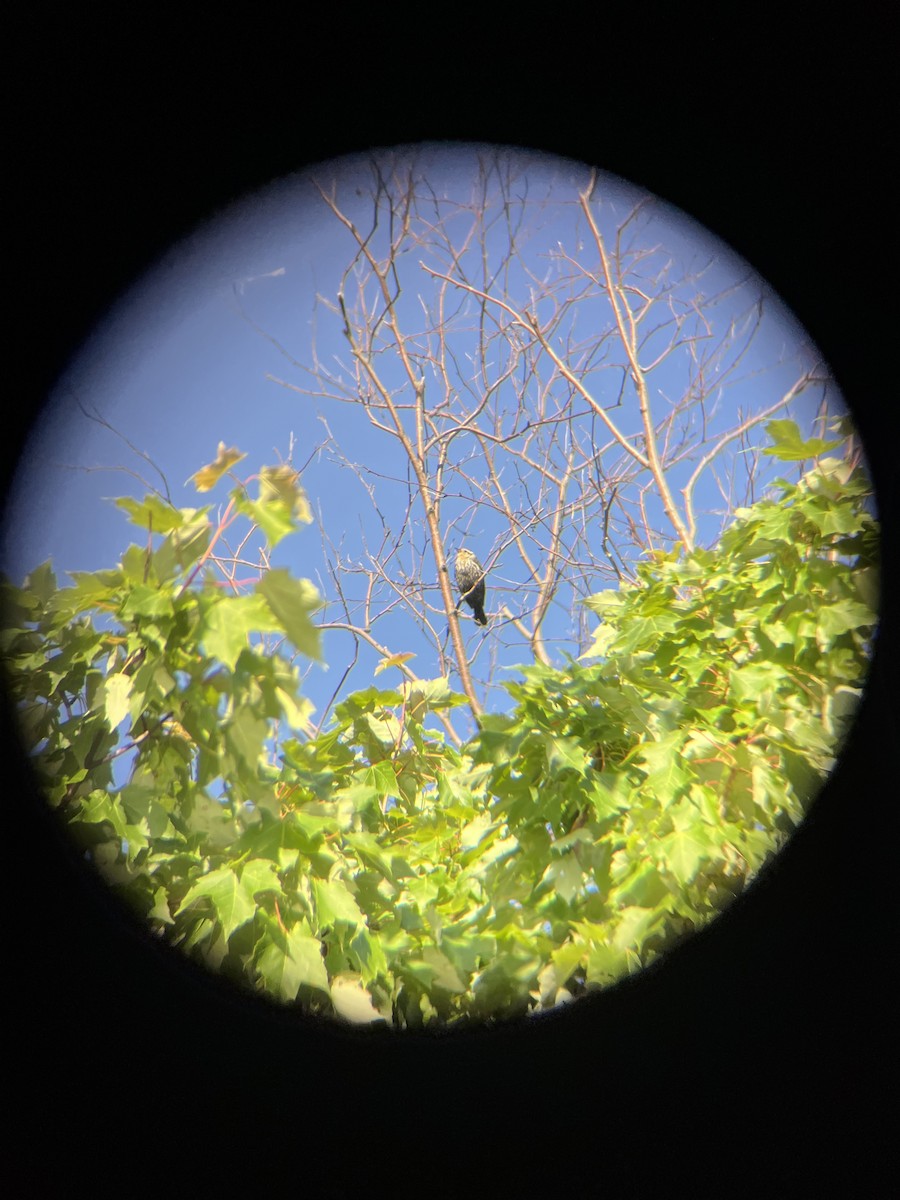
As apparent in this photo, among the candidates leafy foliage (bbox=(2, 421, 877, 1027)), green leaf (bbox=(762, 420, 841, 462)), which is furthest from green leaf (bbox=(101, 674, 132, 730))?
green leaf (bbox=(762, 420, 841, 462))

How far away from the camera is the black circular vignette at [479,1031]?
2.13ft

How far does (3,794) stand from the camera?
2.19 feet

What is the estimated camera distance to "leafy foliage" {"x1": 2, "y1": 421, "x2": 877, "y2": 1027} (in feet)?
1.89

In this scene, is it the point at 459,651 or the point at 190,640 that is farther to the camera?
the point at 459,651

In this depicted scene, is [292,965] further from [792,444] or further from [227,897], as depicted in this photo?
[792,444]

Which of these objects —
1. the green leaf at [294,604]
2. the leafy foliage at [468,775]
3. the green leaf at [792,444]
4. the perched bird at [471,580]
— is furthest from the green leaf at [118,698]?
the perched bird at [471,580]

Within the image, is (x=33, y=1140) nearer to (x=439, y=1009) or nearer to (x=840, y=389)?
(x=439, y=1009)

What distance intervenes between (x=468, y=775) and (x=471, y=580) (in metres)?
0.80

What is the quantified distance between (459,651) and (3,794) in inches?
32.0

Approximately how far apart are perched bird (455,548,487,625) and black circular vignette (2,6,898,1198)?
896 millimetres

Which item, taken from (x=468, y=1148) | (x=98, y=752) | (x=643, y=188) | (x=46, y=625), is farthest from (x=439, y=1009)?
(x=643, y=188)

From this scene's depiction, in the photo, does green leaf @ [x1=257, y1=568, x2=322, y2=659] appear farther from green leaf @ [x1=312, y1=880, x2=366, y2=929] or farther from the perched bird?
the perched bird

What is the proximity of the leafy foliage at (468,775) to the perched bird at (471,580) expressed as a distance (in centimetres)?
70

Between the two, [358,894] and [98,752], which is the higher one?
[98,752]
